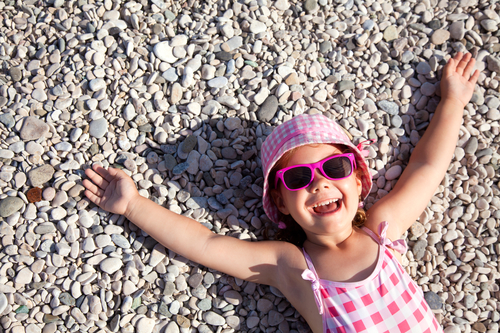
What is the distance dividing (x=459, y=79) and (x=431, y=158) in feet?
2.43

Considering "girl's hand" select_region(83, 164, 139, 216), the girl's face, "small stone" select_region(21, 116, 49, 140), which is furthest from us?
"small stone" select_region(21, 116, 49, 140)

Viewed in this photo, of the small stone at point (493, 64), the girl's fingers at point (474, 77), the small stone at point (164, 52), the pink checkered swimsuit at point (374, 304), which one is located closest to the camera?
the pink checkered swimsuit at point (374, 304)

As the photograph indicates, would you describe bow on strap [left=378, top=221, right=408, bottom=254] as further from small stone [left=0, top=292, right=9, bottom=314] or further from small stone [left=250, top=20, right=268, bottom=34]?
small stone [left=0, top=292, right=9, bottom=314]

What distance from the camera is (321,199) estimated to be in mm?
2246

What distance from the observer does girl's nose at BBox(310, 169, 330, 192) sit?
225 centimetres

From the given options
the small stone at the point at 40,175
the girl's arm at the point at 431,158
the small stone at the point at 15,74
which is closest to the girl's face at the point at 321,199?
the girl's arm at the point at 431,158

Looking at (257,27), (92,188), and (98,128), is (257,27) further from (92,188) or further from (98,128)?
(92,188)

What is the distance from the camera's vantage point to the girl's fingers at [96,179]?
8.48ft

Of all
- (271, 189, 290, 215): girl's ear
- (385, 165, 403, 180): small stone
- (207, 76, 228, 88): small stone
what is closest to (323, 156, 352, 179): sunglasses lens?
(271, 189, 290, 215): girl's ear

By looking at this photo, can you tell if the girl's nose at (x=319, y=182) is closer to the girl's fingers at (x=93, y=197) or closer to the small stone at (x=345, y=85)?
the small stone at (x=345, y=85)

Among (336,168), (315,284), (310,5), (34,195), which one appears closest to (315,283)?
(315,284)

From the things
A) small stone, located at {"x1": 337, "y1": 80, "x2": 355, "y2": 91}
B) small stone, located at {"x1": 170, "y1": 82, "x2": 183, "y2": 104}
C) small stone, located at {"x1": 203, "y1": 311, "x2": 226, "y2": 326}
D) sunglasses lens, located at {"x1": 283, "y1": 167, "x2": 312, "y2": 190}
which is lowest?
small stone, located at {"x1": 203, "y1": 311, "x2": 226, "y2": 326}

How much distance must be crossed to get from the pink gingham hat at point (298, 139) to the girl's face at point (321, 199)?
0.07 m

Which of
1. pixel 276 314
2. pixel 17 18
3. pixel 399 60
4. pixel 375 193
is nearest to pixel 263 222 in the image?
pixel 276 314
